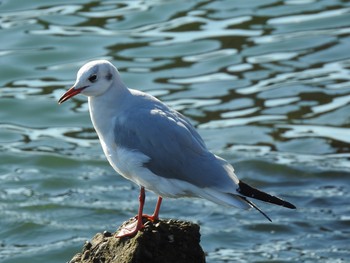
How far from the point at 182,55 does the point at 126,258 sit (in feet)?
27.5

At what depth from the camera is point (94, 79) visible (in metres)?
6.83

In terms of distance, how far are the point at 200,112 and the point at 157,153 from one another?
6.23m

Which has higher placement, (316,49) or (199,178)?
(199,178)

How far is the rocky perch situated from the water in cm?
348

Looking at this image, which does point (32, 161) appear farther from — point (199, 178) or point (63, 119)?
point (199, 178)

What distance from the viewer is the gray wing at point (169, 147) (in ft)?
21.9

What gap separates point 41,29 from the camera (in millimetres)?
15523

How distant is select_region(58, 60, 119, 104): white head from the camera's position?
22.3ft

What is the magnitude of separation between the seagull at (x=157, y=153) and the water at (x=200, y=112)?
345 centimetres

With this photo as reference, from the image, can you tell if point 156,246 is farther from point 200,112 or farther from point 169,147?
point 200,112

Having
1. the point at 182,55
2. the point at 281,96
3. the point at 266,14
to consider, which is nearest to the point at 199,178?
the point at 281,96

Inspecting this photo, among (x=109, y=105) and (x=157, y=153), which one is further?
(x=109, y=105)

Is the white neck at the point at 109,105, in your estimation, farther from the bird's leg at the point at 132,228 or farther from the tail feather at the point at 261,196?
the tail feather at the point at 261,196

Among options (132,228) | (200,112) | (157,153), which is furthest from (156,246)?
(200,112)
